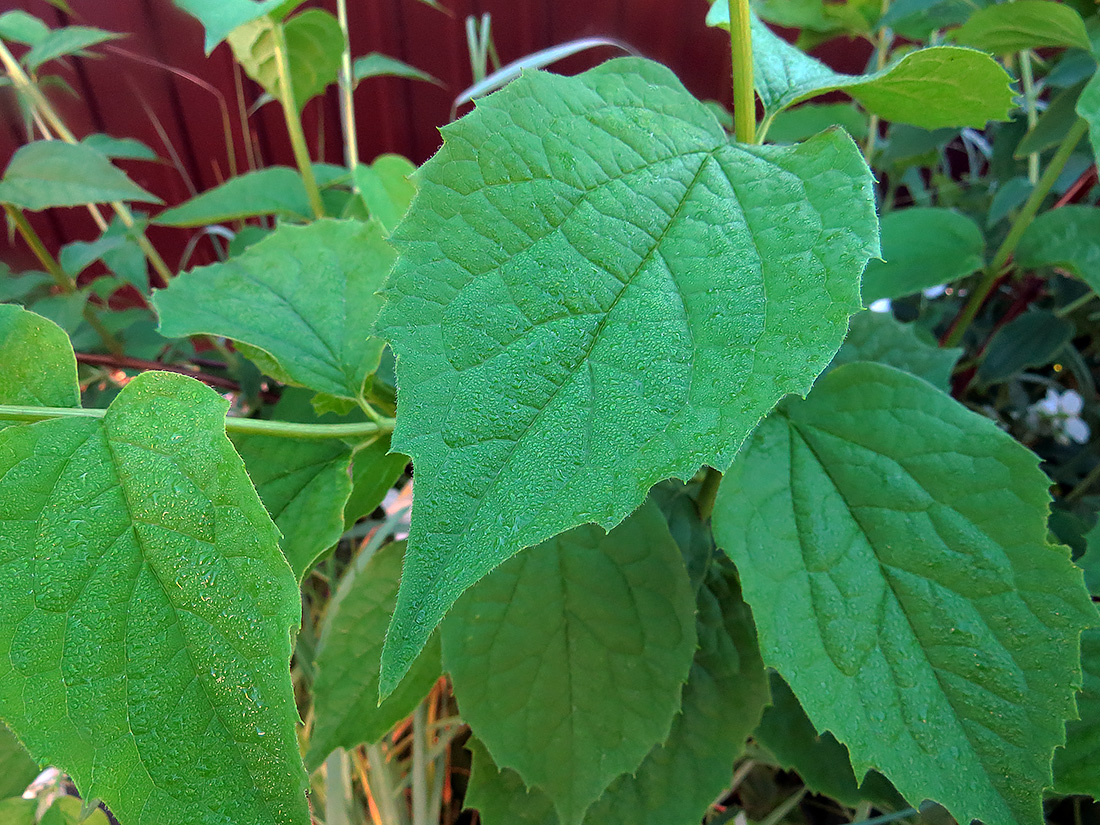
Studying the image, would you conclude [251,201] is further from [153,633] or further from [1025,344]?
[1025,344]

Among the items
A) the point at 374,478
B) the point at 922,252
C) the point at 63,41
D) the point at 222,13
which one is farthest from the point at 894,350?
the point at 63,41

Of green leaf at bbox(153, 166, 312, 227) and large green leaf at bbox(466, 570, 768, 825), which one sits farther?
green leaf at bbox(153, 166, 312, 227)

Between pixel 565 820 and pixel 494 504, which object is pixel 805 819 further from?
pixel 494 504

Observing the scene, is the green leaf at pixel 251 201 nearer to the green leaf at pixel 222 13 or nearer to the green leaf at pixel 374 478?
the green leaf at pixel 222 13

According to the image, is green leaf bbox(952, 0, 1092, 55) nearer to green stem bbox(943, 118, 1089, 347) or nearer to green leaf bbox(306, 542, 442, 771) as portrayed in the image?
green stem bbox(943, 118, 1089, 347)

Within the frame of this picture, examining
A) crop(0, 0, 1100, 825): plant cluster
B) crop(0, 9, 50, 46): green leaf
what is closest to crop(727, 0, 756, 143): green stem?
crop(0, 0, 1100, 825): plant cluster
